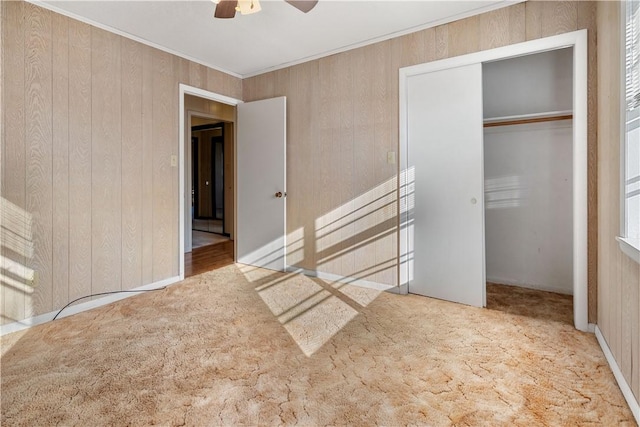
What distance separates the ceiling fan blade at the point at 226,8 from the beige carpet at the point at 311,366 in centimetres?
227

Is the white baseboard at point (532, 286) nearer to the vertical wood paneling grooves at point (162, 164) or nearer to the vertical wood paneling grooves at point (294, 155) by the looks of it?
the vertical wood paneling grooves at point (294, 155)

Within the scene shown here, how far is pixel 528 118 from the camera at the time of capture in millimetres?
3303

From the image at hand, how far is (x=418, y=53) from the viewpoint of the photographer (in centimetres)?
312

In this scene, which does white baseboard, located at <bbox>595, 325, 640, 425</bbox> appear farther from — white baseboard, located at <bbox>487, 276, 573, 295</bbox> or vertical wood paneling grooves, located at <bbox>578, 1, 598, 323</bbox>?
white baseboard, located at <bbox>487, 276, 573, 295</bbox>

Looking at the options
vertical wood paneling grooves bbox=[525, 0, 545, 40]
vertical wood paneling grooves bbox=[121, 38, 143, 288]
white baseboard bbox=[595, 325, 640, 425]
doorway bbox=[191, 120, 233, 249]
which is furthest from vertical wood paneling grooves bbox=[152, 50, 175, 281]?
white baseboard bbox=[595, 325, 640, 425]

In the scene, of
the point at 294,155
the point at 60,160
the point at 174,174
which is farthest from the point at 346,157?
the point at 60,160

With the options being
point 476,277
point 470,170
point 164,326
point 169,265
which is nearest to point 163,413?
point 164,326

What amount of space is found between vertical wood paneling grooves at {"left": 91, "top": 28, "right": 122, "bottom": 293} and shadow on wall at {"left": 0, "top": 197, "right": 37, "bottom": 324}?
453 mm

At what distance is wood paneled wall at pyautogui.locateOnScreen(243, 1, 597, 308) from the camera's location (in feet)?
9.47

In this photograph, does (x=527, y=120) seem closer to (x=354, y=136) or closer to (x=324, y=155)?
(x=354, y=136)

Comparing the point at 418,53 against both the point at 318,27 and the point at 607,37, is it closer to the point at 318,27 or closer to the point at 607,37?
the point at 318,27

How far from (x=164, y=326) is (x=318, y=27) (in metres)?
2.87

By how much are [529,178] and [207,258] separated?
4169 millimetres

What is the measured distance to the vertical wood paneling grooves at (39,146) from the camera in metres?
2.56
